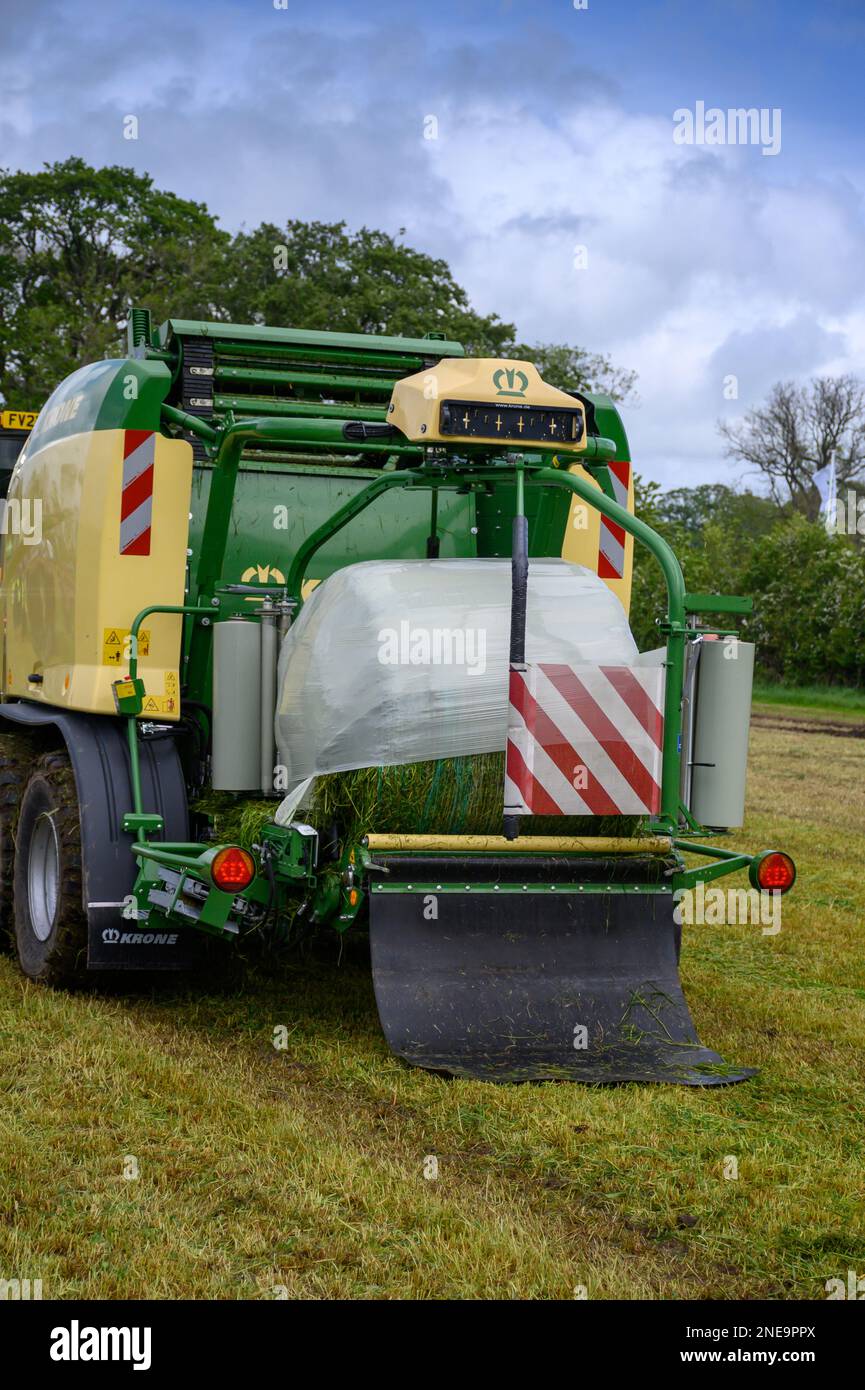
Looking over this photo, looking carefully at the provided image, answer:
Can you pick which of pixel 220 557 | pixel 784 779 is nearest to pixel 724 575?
pixel 784 779

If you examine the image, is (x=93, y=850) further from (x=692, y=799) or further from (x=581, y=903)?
(x=692, y=799)

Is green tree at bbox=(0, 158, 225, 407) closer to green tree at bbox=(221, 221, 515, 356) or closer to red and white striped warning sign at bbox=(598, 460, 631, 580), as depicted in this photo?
green tree at bbox=(221, 221, 515, 356)

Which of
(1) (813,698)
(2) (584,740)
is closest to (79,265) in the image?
(1) (813,698)

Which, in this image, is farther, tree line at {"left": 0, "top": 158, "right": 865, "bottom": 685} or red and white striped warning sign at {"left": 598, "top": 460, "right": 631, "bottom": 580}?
tree line at {"left": 0, "top": 158, "right": 865, "bottom": 685}

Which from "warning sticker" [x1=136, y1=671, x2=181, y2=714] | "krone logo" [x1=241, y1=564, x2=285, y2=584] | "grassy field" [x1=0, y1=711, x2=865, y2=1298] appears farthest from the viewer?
"krone logo" [x1=241, y1=564, x2=285, y2=584]

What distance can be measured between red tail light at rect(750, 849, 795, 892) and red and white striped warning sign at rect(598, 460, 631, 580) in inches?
80.1

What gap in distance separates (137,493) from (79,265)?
3297cm

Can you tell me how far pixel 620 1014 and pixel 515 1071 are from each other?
52 centimetres

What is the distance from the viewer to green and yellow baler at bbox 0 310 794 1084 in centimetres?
532

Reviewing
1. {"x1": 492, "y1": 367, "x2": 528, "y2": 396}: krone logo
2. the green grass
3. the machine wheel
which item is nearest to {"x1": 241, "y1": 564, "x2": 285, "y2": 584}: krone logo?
the machine wheel

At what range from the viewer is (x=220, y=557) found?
6.37 metres

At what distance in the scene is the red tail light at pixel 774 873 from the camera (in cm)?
557
